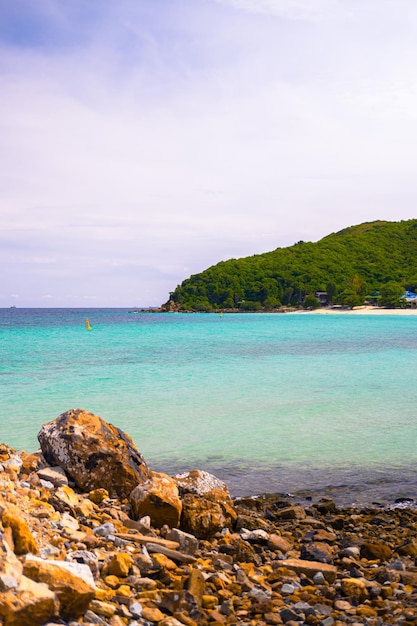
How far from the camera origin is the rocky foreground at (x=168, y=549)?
12.7 ft

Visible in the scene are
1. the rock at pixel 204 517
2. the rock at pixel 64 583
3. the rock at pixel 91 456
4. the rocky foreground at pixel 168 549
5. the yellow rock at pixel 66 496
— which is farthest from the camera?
the rock at pixel 91 456

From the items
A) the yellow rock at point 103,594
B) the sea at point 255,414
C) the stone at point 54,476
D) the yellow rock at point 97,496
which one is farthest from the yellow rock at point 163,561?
the sea at point 255,414

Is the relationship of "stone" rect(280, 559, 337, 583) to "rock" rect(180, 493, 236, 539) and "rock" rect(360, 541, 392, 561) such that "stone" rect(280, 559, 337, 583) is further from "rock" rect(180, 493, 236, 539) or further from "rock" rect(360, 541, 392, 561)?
"rock" rect(180, 493, 236, 539)

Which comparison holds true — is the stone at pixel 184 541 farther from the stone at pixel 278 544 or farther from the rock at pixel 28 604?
the rock at pixel 28 604

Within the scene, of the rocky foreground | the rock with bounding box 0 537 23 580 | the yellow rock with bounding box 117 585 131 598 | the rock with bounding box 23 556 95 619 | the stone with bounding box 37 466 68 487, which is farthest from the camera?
the stone with bounding box 37 466 68 487

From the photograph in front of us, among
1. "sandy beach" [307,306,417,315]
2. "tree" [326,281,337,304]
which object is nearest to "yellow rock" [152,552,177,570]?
"sandy beach" [307,306,417,315]

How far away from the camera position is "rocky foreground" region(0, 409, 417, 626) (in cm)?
388

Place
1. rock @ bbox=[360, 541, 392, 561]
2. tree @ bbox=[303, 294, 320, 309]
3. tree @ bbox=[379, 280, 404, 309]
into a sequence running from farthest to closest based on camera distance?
tree @ bbox=[303, 294, 320, 309] → tree @ bbox=[379, 280, 404, 309] → rock @ bbox=[360, 541, 392, 561]

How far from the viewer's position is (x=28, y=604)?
11.3ft

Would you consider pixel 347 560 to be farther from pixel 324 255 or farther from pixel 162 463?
pixel 324 255

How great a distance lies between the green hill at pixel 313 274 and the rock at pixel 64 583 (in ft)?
436

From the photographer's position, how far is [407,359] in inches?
1112

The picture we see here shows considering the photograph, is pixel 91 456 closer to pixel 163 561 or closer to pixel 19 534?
pixel 163 561

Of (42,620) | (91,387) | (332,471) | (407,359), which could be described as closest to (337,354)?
(407,359)
